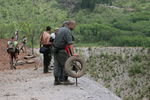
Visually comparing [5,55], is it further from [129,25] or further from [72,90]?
[129,25]

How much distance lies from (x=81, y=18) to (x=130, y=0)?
3173 centimetres

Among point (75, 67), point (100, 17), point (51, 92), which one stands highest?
point (75, 67)

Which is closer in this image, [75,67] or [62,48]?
[62,48]

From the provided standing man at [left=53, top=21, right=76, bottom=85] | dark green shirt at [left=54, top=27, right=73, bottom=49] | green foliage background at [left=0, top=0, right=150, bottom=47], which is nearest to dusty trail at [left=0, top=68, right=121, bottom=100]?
standing man at [left=53, top=21, right=76, bottom=85]

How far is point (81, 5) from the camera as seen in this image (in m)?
108

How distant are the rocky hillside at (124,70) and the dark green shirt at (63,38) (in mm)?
19180

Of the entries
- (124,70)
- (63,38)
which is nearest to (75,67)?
(63,38)

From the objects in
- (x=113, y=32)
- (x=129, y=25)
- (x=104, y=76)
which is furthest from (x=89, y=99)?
(x=129, y=25)

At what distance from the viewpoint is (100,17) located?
356 feet

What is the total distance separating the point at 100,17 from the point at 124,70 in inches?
2743

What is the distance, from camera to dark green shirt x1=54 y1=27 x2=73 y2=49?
1252cm

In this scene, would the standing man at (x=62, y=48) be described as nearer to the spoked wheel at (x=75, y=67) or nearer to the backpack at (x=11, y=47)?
the spoked wheel at (x=75, y=67)

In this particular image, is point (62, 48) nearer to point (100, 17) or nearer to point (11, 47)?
point (11, 47)

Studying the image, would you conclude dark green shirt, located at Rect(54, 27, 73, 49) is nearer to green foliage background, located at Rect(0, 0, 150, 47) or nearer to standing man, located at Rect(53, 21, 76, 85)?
standing man, located at Rect(53, 21, 76, 85)
